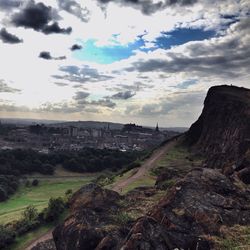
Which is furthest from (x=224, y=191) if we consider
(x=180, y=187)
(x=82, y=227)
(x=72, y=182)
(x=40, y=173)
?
(x=40, y=173)

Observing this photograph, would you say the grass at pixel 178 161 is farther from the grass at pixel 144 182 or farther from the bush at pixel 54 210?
the bush at pixel 54 210

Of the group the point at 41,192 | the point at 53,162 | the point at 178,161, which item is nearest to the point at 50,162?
the point at 53,162

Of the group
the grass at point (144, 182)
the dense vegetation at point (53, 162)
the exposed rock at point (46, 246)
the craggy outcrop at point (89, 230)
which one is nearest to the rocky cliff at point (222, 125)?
the grass at point (144, 182)

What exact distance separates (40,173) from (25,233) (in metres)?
87.8

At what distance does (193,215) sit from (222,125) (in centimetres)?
5804

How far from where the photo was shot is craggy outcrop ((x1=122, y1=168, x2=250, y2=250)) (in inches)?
602

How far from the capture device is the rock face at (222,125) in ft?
201

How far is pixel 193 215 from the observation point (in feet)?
57.7

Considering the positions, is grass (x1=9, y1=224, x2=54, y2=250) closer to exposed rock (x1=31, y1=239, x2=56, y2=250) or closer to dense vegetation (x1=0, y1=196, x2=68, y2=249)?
dense vegetation (x1=0, y1=196, x2=68, y2=249)

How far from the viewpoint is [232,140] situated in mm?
64625

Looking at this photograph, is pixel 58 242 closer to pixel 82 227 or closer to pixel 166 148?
pixel 82 227

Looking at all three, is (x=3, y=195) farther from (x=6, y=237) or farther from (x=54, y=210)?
(x=6, y=237)

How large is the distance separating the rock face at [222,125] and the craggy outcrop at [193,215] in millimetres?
31331

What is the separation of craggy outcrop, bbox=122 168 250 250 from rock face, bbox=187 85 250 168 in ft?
103
